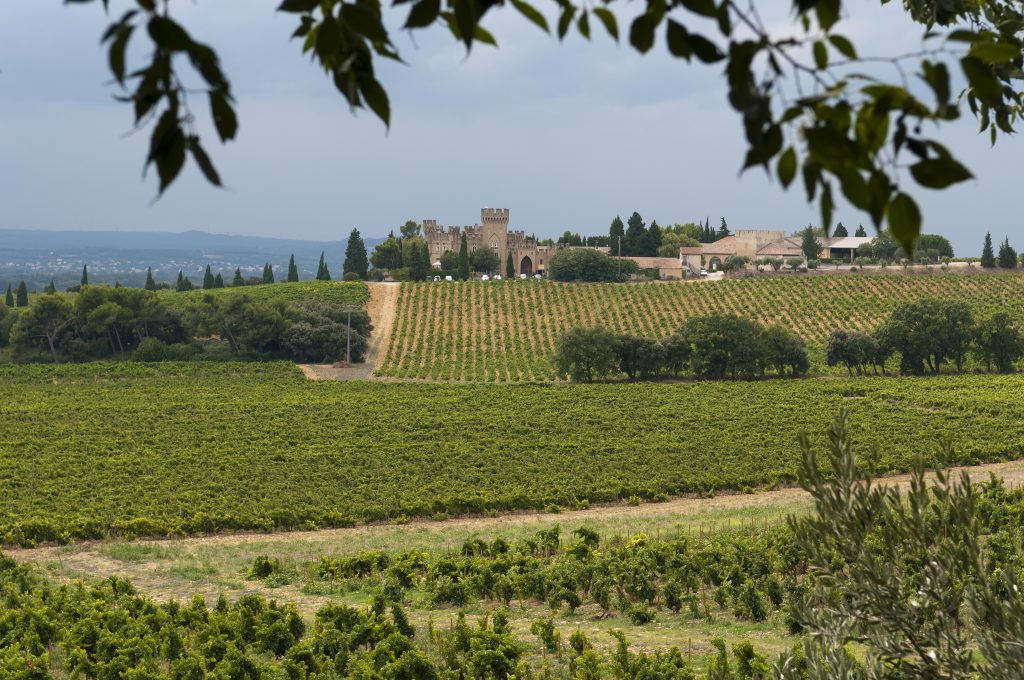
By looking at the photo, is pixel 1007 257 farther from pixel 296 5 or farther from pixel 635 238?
pixel 296 5

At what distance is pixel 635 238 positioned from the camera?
115312 millimetres

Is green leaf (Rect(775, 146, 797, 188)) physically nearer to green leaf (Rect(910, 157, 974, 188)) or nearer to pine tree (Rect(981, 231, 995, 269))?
green leaf (Rect(910, 157, 974, 188))

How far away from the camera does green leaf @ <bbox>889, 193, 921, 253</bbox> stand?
2.18 meters

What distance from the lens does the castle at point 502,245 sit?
4572 inches

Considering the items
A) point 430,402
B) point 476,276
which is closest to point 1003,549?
point 430,402

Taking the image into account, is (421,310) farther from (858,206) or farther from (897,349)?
(858,206)

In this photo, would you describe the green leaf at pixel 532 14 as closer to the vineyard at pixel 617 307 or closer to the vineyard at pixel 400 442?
the vineyard at pixel 400 442

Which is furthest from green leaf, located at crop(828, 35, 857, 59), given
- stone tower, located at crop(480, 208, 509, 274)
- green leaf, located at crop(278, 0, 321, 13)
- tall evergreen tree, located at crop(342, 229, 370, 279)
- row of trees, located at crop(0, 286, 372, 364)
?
stone tower, located at crop(480, 208, 509, 274)

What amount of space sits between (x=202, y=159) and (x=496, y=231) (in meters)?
115

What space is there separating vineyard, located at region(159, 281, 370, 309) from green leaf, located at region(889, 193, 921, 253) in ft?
286


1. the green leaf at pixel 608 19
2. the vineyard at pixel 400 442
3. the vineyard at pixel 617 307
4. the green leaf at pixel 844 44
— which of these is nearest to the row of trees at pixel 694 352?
the vineyard at pixel 400 442

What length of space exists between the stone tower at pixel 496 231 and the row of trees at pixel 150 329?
4375cm

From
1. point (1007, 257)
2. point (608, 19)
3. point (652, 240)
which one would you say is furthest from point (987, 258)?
point (608, 19)

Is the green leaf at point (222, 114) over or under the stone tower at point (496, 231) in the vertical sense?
under
